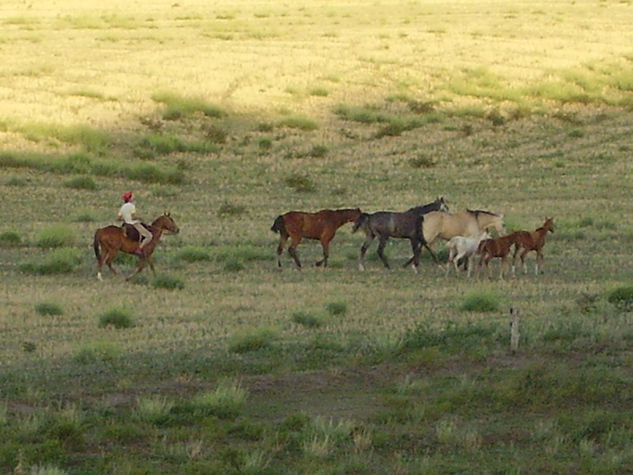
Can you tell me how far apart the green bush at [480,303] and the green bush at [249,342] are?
13.1 ft

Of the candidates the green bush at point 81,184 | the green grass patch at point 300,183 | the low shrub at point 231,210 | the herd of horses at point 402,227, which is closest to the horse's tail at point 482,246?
the herd of horses at point 402,227

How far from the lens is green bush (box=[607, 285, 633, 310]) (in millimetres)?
20281

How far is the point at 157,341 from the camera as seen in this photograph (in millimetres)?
17672

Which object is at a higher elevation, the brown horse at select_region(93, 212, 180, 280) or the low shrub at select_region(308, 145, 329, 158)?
the low shrub at select_region(308, 145, 329, 158)

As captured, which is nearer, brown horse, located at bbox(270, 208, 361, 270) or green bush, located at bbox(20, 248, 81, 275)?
green bush, located at bbox(20, 248, 81, 275)

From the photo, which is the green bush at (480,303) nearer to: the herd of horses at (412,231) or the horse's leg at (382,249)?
the herd of horses at (412,231)

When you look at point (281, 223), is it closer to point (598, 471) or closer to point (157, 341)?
point (157, 341)

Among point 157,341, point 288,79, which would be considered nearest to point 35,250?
point 157,341

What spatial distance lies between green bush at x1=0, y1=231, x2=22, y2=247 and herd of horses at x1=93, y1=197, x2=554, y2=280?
4167 mm

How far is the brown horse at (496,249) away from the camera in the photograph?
23.8m

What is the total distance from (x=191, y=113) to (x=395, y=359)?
32741 mm

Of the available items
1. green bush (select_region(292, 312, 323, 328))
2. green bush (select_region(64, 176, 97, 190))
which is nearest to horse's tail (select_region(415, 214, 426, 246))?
green bush (select_region(292, 312, 323, 328))

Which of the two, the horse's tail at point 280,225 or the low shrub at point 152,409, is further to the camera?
the horse's tail at point 280,225

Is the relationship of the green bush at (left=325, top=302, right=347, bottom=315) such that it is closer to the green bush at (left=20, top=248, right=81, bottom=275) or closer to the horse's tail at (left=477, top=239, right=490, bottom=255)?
the horse's tail at (left=477, top=239, right=490, bottom=255)
